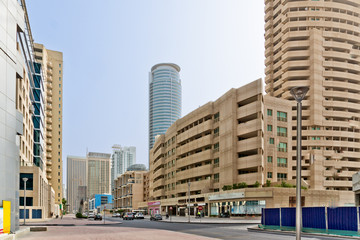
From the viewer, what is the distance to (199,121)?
95375 millimetres

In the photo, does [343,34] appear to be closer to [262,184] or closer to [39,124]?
[262,184]

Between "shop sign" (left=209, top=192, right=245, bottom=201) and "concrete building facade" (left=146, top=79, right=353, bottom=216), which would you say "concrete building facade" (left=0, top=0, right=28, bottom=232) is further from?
"concrete building facade" (left=146, top=79, right=353, bottom=216)

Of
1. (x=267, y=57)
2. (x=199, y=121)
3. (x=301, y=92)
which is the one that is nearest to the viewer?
(x=301, y=92)

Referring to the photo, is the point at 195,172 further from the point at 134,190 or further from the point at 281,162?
the point at 134,190

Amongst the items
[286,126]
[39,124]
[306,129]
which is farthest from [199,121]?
[39,124]

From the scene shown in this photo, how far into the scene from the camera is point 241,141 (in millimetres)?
76375

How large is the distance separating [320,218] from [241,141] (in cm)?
4833

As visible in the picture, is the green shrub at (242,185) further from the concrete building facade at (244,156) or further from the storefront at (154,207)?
the storefront at (154,207)

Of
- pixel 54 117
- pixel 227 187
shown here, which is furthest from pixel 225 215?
pixel 54 117

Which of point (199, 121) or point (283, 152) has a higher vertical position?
point (199, 121)

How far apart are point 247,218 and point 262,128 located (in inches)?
702

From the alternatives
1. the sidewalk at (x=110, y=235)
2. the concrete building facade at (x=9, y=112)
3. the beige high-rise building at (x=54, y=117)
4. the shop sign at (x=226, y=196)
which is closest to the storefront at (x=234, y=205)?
the shop sign at (x=226, y=196)

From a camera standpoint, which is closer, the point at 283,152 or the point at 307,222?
the point at 307,222

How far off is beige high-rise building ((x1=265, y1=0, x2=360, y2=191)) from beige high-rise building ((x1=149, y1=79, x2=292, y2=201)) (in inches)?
951
